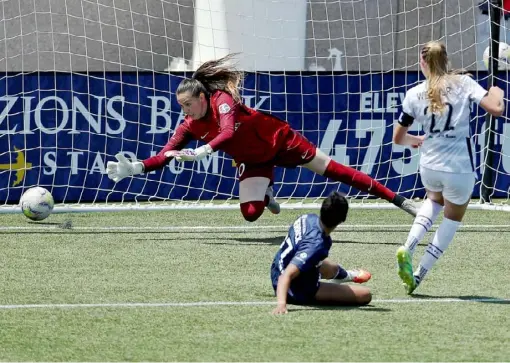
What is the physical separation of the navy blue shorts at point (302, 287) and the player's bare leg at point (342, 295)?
0.05 metres

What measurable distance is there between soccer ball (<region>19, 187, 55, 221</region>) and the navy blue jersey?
4.86m

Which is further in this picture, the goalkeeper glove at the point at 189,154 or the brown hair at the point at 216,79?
the brown hair at the point at 216,79

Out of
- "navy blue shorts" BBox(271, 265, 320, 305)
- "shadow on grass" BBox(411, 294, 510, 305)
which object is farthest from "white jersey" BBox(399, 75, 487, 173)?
"navy blue shorts" BBox(271, 265, 320, 305)

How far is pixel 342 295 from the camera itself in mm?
7203

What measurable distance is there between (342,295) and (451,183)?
3.48 ft

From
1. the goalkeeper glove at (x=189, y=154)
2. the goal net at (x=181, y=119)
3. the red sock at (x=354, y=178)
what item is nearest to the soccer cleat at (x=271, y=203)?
the red sock at (x=354, y=178)

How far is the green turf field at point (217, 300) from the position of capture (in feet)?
19.8

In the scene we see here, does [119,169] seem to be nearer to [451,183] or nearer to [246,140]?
[246,140]

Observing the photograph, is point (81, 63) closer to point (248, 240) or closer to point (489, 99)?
point (248, 240)

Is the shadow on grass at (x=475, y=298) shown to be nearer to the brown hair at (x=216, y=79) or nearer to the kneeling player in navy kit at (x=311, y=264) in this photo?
the kneeling player in navy kit at (x=311, y=264)

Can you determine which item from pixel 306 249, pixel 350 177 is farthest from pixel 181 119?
pixel 306 249

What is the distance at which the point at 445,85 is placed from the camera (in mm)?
7480

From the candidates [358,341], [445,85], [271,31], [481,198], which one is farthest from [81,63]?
[358,341]

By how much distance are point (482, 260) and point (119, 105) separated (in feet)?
17.6
